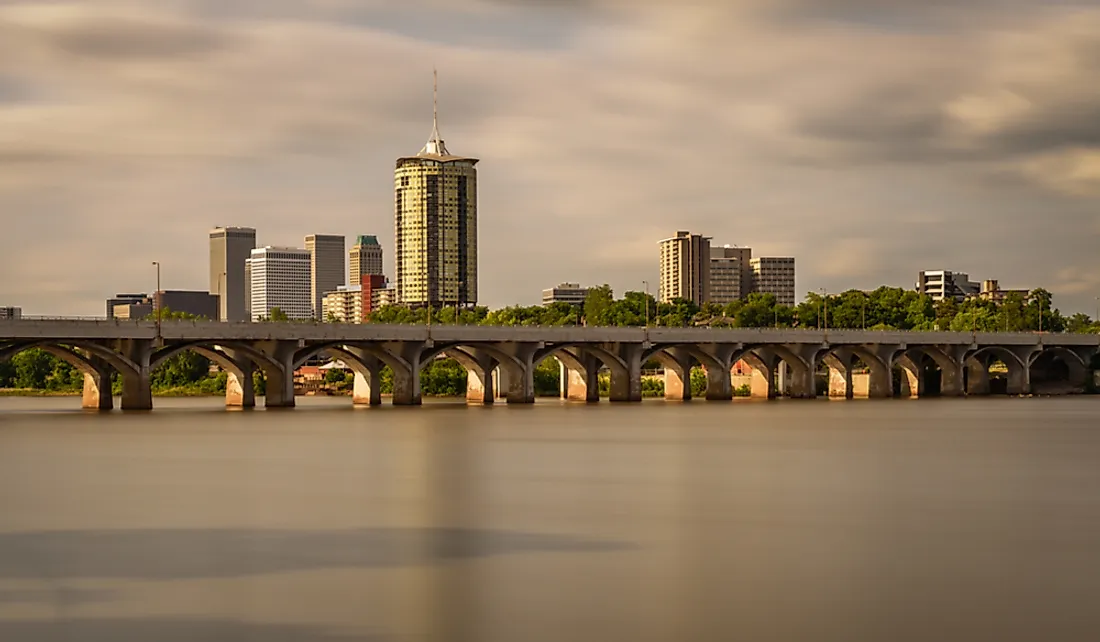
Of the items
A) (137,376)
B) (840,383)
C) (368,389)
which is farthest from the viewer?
(840,383)

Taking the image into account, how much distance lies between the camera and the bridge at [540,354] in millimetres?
86875

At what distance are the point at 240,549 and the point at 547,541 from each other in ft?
19.9

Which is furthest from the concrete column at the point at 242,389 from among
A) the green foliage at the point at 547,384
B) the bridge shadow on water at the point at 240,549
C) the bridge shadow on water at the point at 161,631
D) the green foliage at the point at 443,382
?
the bridge shadow on water at the point at 161,631

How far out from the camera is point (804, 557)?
2619 cm

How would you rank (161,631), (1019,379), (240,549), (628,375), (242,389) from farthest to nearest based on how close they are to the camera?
(1019,379) → (628,375) → (242,389) → (240,549) → (161,631)

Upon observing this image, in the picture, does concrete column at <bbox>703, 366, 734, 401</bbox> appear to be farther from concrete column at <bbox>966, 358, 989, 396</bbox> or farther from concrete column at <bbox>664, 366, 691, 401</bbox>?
concrete column at <bbox>966, 358, 989, 396</bbox>

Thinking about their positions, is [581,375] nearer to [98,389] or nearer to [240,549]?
[98,389]

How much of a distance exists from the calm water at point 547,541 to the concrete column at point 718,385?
191 ft

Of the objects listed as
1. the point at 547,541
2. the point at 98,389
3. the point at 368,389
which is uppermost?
the point at 98,389

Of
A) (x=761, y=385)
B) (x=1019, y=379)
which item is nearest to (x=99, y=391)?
(x=761, y=385)

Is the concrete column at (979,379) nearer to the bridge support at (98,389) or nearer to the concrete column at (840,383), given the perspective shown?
the concrete column at (840,383)

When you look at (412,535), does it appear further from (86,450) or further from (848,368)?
(848,368)

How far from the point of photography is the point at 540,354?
A: 10769 centimetres

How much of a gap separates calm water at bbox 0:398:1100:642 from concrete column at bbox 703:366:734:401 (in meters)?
58.4
